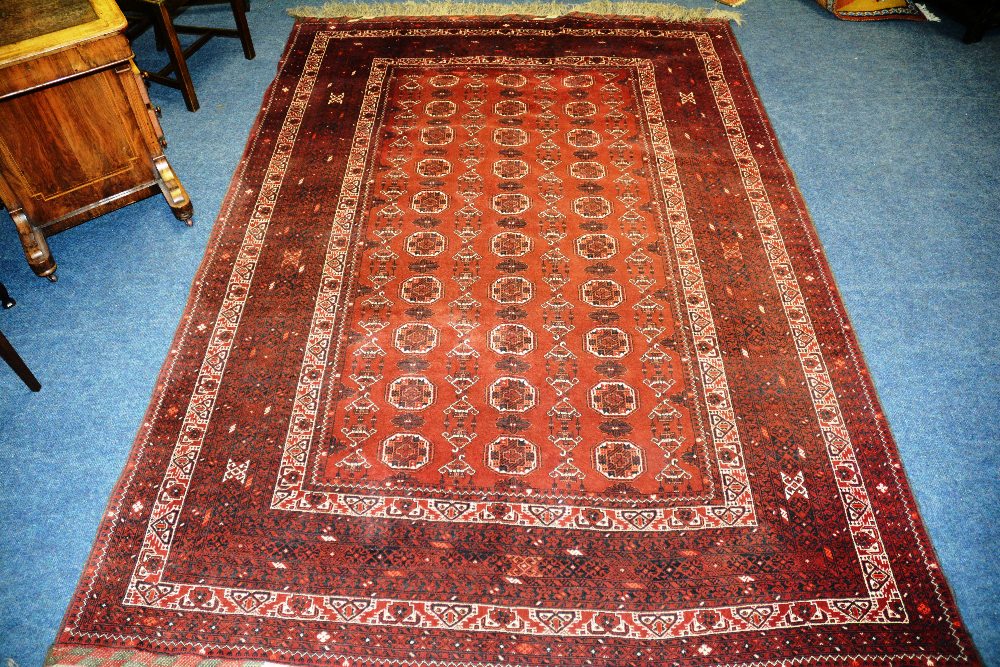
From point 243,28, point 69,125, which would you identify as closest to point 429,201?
point 69,125

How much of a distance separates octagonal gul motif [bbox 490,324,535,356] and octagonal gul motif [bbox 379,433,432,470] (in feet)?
1.54

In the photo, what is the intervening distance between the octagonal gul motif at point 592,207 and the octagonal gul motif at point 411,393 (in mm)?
1120

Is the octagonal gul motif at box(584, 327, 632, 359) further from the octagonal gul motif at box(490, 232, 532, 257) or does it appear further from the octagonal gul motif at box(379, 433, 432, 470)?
the octagonal gul motif at box(379, 433, 432, 470)

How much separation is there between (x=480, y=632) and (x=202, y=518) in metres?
0.94

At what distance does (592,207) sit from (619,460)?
1.28m

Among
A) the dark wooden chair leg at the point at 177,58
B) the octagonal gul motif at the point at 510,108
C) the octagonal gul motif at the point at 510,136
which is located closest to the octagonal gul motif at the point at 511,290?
the octagonal gul motif at the point at 510,136

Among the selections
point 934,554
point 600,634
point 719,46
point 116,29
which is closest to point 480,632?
point 600,634

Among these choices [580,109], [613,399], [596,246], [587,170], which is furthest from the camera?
[580,109]

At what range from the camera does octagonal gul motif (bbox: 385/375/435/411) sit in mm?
2449

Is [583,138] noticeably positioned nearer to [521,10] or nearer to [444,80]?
[444,80]

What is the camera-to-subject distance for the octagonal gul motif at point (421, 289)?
276 cm

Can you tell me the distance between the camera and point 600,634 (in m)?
1.95

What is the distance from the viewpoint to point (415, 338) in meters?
2.63

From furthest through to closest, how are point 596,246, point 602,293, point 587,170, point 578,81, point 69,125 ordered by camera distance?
1. point 578,81
2. point 587,170
3. point 596,246
4. point 602,293
5. point 69,125
